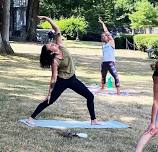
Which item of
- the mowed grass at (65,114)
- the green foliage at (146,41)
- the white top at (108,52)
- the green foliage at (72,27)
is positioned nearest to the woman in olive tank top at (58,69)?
the mowed grass at (65,114)

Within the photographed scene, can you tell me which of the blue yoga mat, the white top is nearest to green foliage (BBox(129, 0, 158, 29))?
the white top

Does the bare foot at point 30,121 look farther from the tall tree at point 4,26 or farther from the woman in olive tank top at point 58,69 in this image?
the tall tree at point 4,26

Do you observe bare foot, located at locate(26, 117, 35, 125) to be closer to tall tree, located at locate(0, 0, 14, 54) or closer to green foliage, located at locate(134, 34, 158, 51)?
tall tree, located at locate(0, 0, 14, 54)

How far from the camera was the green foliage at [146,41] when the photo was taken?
3326 centimetres

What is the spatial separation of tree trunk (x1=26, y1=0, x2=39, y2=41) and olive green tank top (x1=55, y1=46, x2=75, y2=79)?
35.1 meters

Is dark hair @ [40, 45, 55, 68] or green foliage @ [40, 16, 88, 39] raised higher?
dark hair @ [40, 45, 55, 68]

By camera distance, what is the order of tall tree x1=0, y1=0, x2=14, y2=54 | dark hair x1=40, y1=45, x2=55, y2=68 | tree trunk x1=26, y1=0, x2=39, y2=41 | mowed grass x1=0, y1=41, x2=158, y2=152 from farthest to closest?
tree trunk x1=26, y1=0, x2=39, y2=41
tall tree x1=0, y1=0, x2=14, y2=54
dark hair x1=40, y1=45, x2=55, y2=68
mowed grass x1=0, y1=41, x2=158, y2=152

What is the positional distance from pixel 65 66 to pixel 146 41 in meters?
29.3

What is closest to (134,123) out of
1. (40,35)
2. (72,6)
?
(72,6)

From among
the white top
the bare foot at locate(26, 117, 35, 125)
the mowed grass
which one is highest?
the white top

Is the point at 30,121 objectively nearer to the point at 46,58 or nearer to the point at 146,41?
the point at 46,58

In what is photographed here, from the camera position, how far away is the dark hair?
27.2 ft

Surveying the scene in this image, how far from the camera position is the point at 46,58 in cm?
830

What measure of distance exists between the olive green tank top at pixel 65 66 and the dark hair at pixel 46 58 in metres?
0.29
